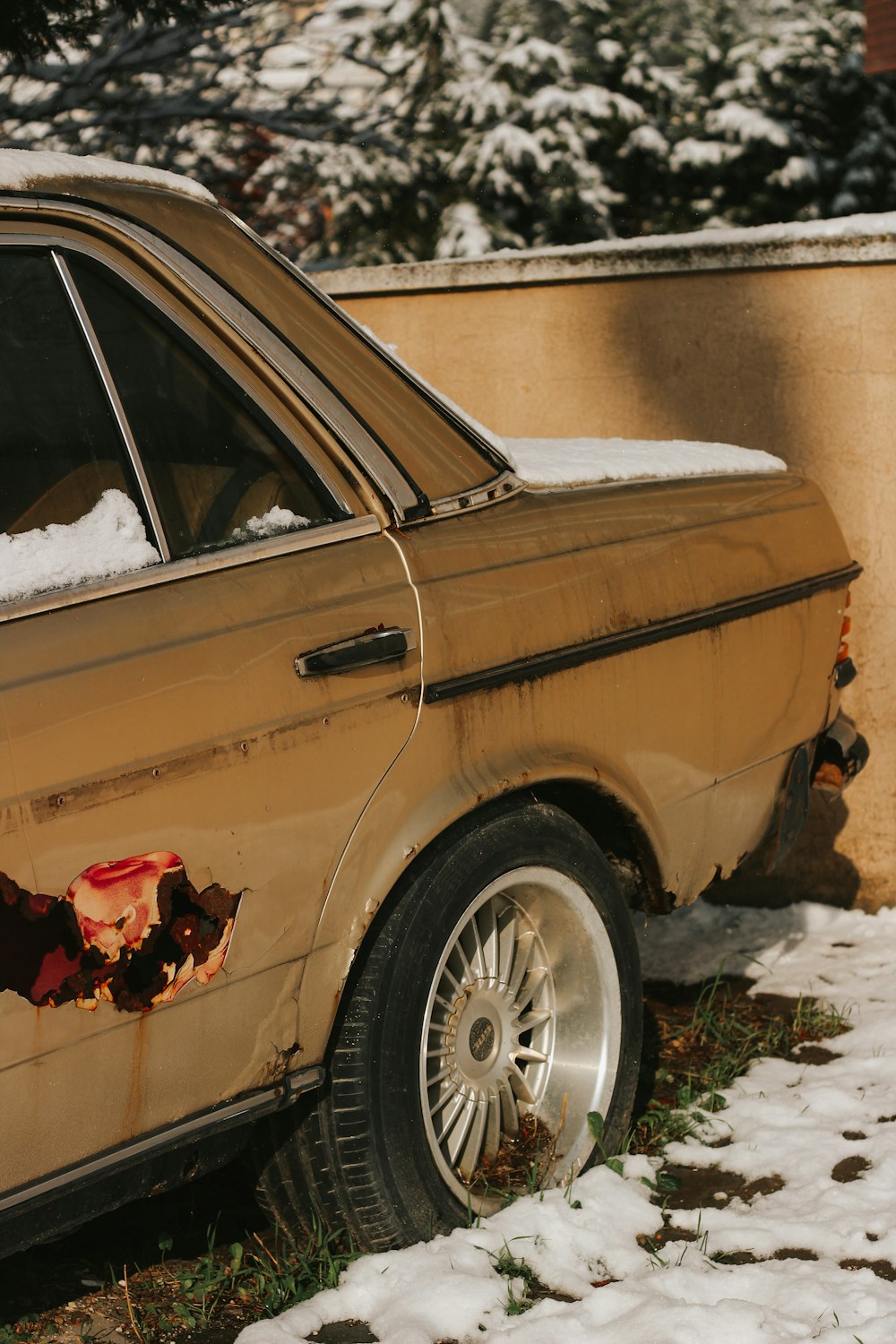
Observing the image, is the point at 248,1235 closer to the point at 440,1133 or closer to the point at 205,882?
the point at 440,1133

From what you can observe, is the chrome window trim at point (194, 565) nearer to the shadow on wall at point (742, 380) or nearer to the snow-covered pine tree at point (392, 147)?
the shadow on wall at point (742, 380)

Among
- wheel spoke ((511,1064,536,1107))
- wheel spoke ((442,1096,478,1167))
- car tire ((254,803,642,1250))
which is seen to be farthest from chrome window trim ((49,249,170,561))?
wheel spoke ((511,1064,536,1107))

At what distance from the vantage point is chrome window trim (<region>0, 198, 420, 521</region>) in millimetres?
2375

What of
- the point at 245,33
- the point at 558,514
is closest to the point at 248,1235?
the point at 558,514

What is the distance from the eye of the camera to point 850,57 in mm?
24109

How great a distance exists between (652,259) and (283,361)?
2756 mm

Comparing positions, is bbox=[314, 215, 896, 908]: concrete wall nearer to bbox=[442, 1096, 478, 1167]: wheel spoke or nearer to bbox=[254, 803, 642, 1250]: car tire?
bbox=[254, 803, 642, 1250]: car tire

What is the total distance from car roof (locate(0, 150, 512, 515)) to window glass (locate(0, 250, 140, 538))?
142mm

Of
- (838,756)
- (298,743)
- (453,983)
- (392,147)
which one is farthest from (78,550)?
(392,147)

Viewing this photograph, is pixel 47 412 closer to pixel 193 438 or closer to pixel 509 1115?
pixel 193 438

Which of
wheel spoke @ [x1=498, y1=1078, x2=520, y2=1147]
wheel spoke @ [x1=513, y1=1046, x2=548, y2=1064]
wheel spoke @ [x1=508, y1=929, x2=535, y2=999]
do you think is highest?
wheel spoke @ [x1=508, y1=929, x2=535, y2=999]

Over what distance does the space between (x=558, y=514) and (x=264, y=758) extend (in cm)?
97

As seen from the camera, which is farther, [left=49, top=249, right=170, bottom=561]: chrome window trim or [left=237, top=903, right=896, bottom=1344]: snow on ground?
[left=237, top=903, right=896, bottom=1344]: snow on ground

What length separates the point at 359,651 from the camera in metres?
2.38
